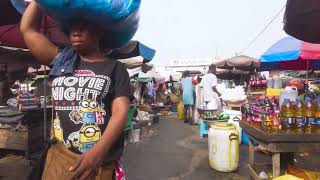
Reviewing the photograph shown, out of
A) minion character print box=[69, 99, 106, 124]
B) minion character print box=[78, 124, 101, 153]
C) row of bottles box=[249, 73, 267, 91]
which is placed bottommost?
minion character print box=[78, 124, 101, 153]

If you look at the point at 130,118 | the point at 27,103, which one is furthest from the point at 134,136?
the point at 27,103

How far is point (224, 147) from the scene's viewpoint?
19.1 ft

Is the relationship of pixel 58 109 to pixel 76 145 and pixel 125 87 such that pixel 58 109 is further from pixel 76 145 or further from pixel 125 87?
pixel 125 87

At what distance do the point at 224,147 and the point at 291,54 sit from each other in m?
2.50

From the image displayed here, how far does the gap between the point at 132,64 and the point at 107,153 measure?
804cm

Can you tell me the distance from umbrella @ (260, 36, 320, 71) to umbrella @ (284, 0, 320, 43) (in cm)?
488

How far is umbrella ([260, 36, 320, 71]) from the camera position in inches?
243

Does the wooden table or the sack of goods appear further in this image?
the wooden table

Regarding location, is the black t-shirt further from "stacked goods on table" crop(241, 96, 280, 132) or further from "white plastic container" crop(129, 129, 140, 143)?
"white plastic container" crop(129, 129, 140, 143)

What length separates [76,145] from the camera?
1.77m

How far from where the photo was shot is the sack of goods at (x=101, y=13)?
1.69 m

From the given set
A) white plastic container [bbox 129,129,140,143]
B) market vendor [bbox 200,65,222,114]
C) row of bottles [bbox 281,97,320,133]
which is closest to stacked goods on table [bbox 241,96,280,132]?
row of bottles [bbox 281,97,320,133]

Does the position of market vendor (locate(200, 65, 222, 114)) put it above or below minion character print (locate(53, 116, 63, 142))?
above

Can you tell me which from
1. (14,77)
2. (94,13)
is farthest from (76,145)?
(14,77)
